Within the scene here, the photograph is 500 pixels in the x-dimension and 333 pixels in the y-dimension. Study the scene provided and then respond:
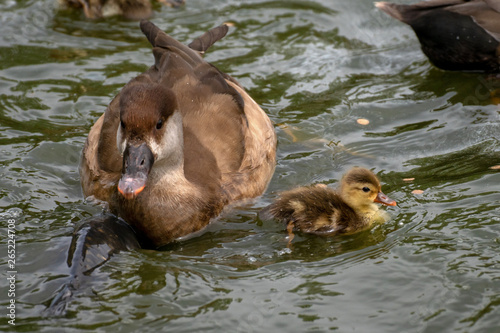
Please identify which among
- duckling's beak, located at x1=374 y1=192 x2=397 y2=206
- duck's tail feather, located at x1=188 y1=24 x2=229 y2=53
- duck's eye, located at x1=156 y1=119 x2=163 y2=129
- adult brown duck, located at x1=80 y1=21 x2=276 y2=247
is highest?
duck's tail feather, located at x1=188 y1=24 x2=229 y2=53

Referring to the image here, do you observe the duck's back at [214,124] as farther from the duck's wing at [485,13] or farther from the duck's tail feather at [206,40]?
Result: the duck's wing at [485,13]

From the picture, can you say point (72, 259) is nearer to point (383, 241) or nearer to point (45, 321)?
point (45, 321)

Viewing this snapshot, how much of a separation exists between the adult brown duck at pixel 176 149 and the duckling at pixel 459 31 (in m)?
2.05

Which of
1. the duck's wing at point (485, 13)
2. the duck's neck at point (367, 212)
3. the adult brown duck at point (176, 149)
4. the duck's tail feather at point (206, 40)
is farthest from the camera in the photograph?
the duck's wing at point (485, 13)

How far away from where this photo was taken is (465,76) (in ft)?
25.1

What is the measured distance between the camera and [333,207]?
5.32 m

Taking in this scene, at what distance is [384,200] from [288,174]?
1051 mm

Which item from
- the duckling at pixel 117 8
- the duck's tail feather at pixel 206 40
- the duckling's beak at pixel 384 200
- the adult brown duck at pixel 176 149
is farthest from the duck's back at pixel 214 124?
the duckling at pixel 117 8

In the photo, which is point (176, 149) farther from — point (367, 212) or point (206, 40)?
point (206, 40)

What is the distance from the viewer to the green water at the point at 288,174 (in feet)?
14.3

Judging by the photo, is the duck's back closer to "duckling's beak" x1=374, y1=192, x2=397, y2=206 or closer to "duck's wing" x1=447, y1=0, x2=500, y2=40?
"duckling's beak" x1=374, y1=192, x2=397, y2=206

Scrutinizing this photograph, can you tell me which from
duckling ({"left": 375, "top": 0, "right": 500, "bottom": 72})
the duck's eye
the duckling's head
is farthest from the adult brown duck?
duckling ({"left": 375, "top": 0, "right": 500, "bottom": 72})

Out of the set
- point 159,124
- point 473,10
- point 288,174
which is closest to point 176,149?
point 159,124

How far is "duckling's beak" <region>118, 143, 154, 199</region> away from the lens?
4691mm
